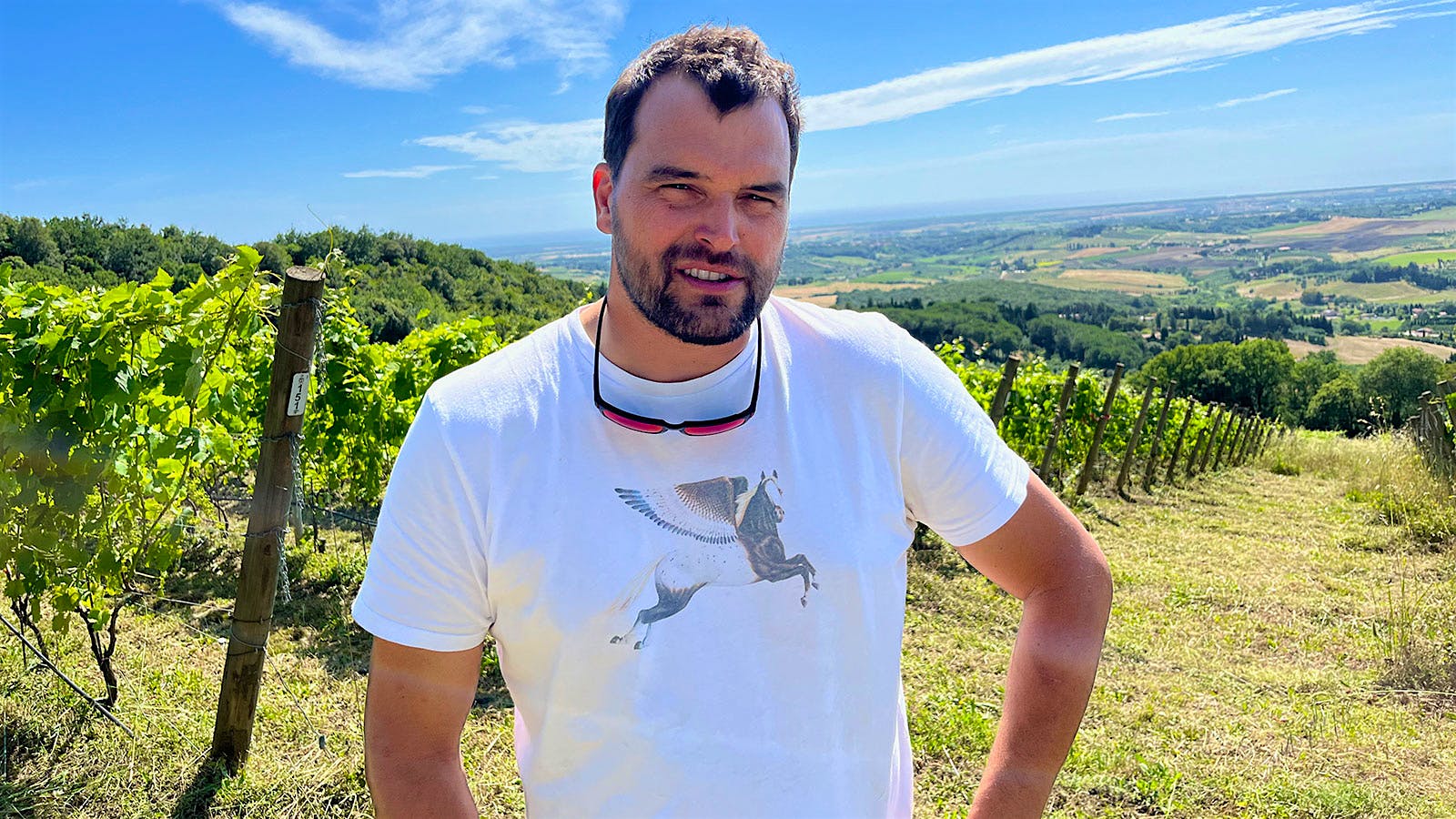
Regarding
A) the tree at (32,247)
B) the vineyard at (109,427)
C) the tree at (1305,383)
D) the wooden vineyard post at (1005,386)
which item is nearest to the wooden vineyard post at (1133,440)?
the wooden vineyard post at (1005,386)

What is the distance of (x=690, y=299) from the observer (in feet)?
3.98

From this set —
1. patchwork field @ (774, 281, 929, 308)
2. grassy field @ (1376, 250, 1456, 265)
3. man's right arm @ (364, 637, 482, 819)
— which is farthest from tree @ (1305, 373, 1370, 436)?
grassy field @ (1376, 250, 1456, 265)

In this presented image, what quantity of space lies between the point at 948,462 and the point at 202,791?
3.18 m

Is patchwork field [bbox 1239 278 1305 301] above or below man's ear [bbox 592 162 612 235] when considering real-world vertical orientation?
below

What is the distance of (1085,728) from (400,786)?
380cm

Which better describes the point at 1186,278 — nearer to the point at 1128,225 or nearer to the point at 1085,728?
the point at 1128,225

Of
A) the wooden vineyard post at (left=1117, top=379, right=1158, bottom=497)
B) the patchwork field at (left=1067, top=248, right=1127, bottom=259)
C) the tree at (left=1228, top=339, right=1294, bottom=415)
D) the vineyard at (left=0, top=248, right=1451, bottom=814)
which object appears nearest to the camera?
the vineyard at (left=0, top=248, right=1451, bottom=814)

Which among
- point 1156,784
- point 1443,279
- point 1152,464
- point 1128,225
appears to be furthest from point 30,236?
point 1128,225

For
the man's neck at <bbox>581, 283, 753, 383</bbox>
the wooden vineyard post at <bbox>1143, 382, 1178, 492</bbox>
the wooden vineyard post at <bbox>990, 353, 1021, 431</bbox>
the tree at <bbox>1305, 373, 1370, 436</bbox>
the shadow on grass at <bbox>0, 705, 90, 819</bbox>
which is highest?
the man's neck at <bbox>581, 283, 753, 383</bbox>

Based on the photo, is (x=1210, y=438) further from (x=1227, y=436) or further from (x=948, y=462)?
(x=948, y=462)

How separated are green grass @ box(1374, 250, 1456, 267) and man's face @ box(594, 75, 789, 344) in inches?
4567

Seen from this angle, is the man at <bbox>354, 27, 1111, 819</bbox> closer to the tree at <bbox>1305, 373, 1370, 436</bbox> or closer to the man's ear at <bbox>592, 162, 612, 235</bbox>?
the man's ear at <bbox>592, 162, 612, 235</bbox>

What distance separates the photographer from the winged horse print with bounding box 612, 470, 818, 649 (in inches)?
44.2

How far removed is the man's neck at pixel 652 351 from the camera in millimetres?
1260
